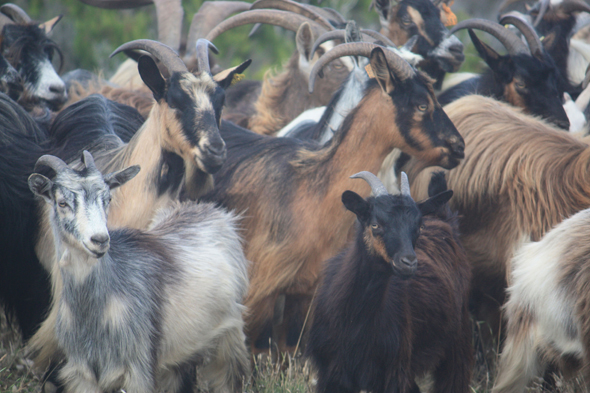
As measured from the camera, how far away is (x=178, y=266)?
4648 mm

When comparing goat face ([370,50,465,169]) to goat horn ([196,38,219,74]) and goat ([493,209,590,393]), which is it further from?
goat horn ([196,38,219,74])

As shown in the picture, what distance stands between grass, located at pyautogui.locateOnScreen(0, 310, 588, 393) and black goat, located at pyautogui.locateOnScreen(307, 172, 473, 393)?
392 mm

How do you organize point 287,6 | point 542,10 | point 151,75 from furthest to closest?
point 287,6, point 542,10, point 151,75

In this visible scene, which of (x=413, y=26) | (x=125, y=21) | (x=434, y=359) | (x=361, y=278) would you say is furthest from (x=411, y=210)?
(x=125, y=21)

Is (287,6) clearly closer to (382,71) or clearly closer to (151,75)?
(382,71)

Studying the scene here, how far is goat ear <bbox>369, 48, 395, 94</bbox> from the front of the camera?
5.33m

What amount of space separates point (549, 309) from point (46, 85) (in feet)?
16.4

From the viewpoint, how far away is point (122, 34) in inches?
564

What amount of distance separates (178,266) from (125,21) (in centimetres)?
1095

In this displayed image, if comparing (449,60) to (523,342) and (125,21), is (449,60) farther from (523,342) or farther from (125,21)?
(125,21)

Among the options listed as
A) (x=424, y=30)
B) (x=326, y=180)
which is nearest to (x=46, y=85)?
(x=326, y=180)

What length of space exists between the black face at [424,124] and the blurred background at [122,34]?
865cm

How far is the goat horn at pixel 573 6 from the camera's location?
26.8ft

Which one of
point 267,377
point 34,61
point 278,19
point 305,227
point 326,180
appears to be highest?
point 278,19
